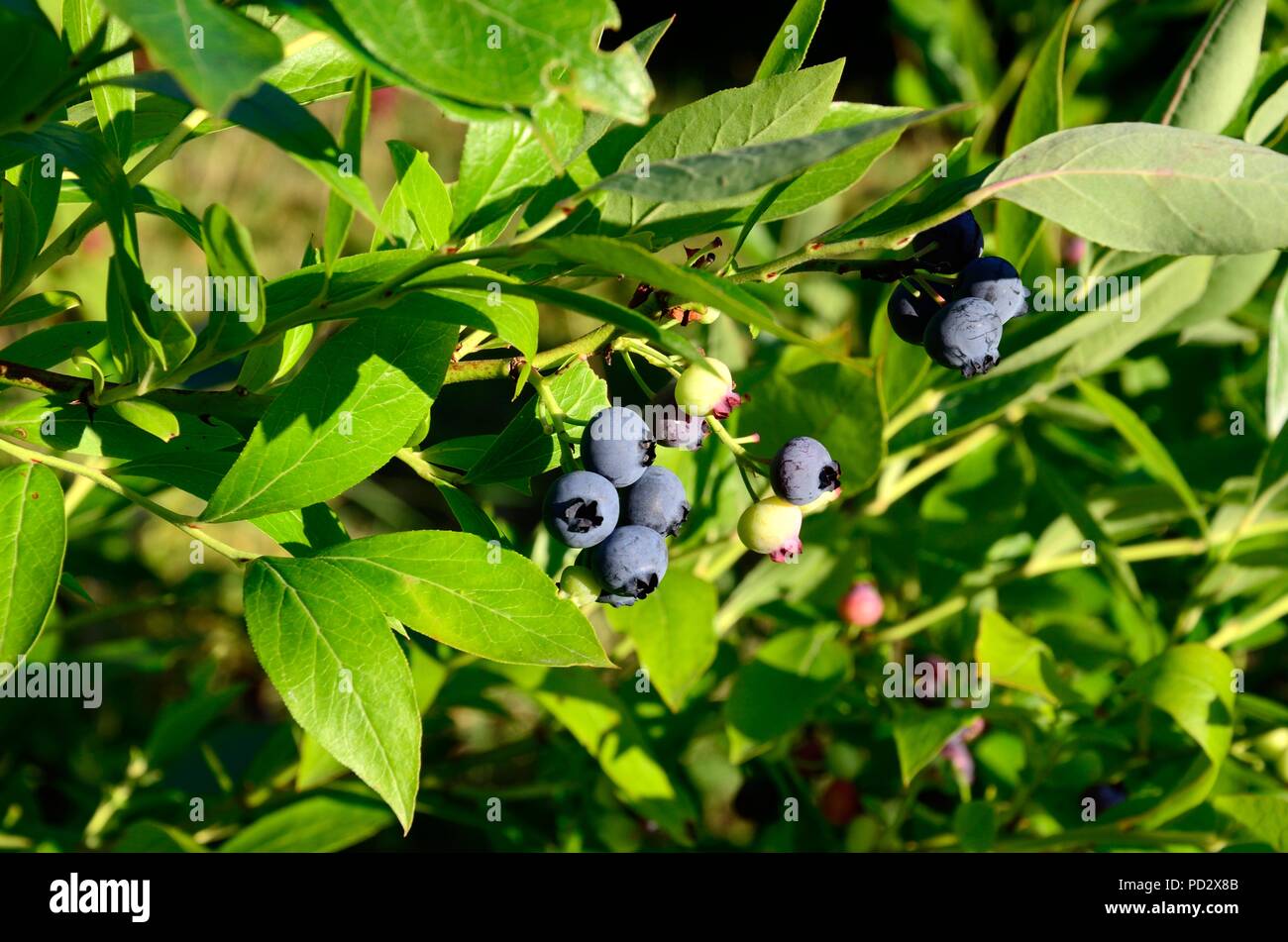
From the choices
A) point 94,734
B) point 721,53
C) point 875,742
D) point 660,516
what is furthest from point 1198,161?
point 721,53

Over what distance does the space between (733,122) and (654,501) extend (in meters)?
0.23

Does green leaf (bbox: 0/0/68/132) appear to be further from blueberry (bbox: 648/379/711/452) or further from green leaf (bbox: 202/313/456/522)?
blueberry (bbox: 648/379/711/452)

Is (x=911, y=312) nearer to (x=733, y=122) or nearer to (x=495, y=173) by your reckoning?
(x=733, y=122)

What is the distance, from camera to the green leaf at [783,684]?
1099 mm

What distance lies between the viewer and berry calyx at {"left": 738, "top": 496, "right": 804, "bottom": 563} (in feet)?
2.30

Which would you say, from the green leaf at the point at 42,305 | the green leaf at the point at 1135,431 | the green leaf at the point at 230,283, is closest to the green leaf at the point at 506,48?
the green leaf at the point at 230,283

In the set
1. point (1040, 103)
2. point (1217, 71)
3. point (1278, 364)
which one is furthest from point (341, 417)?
point (1278, 364)

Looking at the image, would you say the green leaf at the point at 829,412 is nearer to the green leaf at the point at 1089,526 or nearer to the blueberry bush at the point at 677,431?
the blueberry bush at the point at 677,431

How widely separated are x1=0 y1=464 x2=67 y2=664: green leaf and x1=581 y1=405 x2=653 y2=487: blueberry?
309 millimetres

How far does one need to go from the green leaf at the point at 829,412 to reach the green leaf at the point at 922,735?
257mm

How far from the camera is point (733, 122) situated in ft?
2.10

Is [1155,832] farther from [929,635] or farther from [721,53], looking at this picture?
[721,53]
